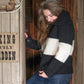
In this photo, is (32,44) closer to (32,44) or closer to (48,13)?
(32,44)

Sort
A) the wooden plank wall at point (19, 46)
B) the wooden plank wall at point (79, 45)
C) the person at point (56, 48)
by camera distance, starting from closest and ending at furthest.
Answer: the wooden plank wall at point (19, 46)
the person at point (56, 48)
the wooden plank wall at point (79, 45)

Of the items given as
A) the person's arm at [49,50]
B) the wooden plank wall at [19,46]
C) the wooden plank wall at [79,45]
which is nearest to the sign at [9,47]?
the wooden plank wall at [19,46]

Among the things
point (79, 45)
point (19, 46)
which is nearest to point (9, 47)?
point (19, 46)

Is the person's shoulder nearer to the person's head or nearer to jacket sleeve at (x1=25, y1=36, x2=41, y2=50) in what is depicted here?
the person's head

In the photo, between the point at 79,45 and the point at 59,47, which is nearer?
the point at 59,47

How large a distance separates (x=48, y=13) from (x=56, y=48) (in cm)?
34

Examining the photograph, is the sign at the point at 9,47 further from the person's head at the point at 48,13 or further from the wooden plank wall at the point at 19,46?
the person's head at the point at 48,13

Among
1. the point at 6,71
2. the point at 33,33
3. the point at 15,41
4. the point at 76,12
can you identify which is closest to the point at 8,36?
the point at 15,41

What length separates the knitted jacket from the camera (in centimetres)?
221

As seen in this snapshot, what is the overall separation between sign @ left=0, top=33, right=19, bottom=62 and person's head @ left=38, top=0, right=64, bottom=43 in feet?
1.40

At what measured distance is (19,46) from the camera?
2133 millimetres

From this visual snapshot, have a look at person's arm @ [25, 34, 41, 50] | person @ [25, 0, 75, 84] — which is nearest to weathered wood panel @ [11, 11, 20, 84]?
person @ [25, 0, 75, 84]

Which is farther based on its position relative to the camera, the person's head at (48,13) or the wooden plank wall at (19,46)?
the person's head at (48,13)

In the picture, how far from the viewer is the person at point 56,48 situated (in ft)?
7.27
